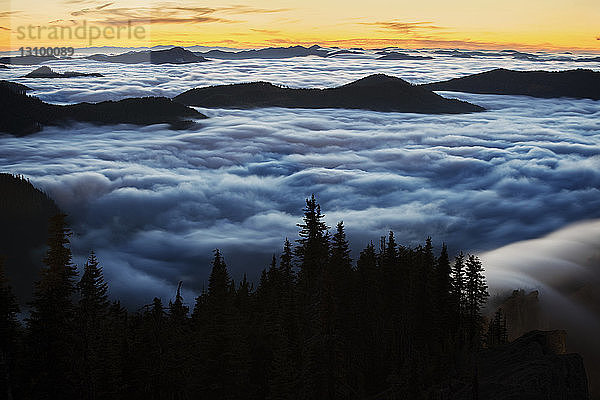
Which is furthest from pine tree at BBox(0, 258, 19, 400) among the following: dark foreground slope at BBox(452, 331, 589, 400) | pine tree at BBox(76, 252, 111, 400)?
dark foreground slope at BBox(452, 331, 589, 400)

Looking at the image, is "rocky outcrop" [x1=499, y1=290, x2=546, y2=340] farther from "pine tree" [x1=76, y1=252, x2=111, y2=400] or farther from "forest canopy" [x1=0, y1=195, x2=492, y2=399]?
"pine tree" [x1=76, y1=252, x2=111, y2=400]

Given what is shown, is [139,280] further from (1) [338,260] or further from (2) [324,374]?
(2) [324,374]

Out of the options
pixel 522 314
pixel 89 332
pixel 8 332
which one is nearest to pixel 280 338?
pixel 89 332

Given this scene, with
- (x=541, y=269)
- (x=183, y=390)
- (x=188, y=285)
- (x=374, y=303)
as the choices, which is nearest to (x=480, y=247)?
(x=541, y=269)

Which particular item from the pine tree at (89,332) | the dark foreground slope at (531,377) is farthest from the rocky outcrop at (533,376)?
the pine tree at (89,332)

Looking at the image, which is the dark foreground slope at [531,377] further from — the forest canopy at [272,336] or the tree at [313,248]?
the tree at [313,248]
